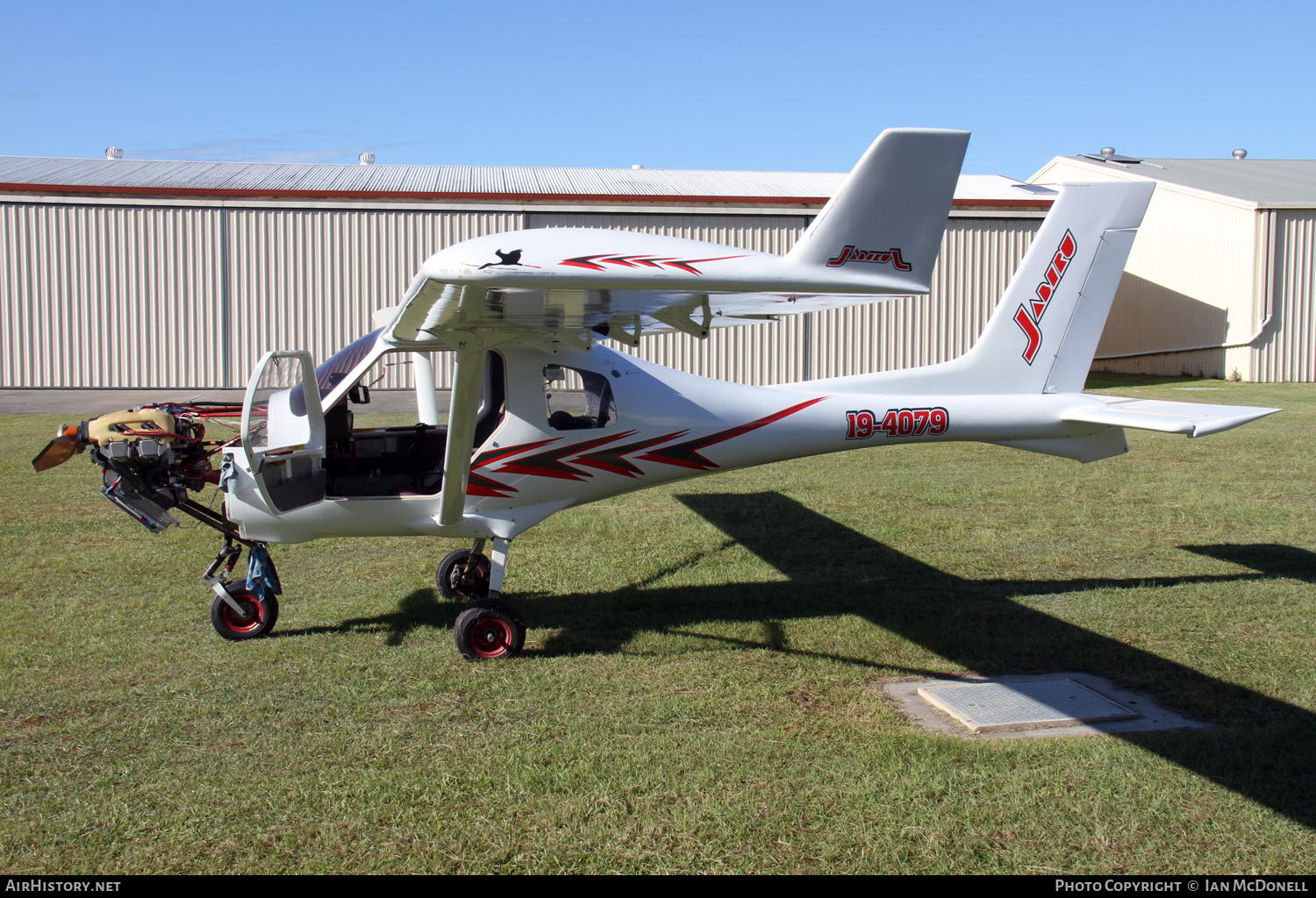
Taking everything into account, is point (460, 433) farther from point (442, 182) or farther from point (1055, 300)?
point (442, 182)

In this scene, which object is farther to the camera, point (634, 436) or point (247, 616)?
point (634, 436)

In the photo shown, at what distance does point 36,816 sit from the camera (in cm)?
385

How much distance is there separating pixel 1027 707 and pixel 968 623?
1512mm

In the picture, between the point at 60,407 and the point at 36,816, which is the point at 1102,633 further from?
the point at 60,407

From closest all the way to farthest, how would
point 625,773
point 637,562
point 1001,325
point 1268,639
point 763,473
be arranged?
1. point 625,773
2. point 1268,639
3. point 1001,325
4. point 637,562
5. point 763,473

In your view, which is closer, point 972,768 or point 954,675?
point 972,768

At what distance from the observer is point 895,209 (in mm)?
4172

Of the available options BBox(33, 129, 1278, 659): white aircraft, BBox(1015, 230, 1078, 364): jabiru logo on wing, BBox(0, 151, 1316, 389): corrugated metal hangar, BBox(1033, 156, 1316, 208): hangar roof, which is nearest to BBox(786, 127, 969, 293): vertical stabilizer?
BBox(33, 129, 1278, 659): white aircraft

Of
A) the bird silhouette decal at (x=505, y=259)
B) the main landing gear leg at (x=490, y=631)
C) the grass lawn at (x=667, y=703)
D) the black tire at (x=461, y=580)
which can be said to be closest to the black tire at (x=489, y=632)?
the main landing gear leg at (x=490, y=631)

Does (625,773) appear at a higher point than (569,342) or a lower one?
lower

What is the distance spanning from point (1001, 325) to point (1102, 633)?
92.5 inches

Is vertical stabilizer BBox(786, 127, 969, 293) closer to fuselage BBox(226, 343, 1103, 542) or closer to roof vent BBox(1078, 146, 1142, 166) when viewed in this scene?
fuselage BBox(226, 343, 1103, 542)

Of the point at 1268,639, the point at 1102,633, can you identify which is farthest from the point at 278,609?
the point at 1268,639

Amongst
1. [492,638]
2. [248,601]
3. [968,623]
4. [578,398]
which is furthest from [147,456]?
[968,623]
